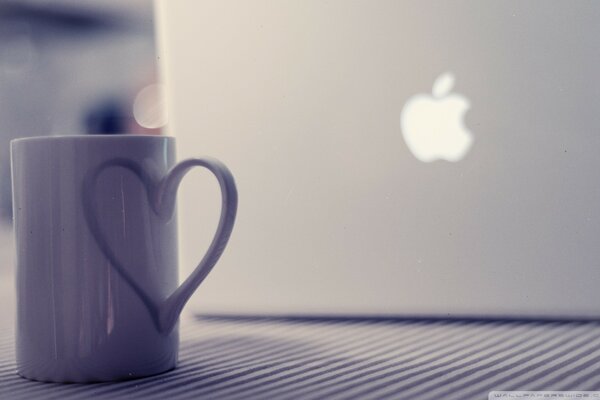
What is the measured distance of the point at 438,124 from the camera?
1.94ft

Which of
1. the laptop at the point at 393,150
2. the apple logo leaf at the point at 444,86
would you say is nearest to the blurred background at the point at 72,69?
the laptop at the point at 393,150

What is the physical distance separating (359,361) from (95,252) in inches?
7.4

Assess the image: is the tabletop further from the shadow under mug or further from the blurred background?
the blurred background

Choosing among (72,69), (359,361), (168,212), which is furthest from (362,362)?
(72,69)

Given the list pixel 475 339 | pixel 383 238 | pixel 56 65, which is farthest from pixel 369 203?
pixel 56 65

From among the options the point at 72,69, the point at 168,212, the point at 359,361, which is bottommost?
the point at 359,361

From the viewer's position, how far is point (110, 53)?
1919mm

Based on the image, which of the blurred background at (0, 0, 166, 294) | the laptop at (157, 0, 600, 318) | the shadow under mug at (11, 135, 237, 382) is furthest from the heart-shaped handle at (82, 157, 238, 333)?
the blurred background at (0, 0, 166, 294)

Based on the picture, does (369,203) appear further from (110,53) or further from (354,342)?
(110,53)

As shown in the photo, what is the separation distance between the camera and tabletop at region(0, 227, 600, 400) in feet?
1.44

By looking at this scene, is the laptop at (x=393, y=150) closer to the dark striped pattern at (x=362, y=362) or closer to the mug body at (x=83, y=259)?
the dark striped pattern at (x=362, y=362)

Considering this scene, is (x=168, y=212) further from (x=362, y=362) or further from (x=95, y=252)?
(x=362, y=362)

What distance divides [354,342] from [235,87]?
0.24 m

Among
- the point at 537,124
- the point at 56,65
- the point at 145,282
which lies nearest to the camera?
the point at 145,282
